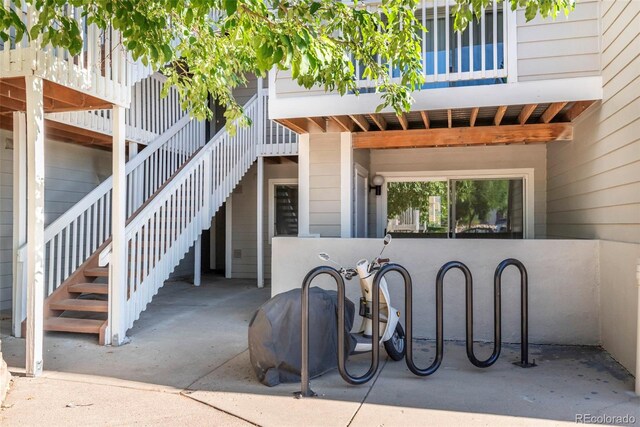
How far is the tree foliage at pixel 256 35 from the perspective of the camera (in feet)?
8.68

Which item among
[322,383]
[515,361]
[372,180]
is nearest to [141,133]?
[372,180]

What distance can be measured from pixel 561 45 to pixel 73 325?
19.6ft

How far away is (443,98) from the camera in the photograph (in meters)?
4.96

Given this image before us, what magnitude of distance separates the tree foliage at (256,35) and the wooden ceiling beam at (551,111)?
154cm

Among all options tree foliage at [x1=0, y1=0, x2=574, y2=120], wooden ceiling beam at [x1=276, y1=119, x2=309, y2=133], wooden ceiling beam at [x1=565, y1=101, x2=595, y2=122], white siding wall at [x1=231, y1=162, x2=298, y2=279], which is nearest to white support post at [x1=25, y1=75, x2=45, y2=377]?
tree foliage at [x1=0, y1=0, x2=574, y2=120]

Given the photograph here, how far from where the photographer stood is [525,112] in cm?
510

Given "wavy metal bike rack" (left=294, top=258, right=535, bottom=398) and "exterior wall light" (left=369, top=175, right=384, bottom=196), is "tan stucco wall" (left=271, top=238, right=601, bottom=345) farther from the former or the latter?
"exterior wall light" (left=369, top=175, right=384, bottom=196)

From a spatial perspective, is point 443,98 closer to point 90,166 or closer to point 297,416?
point 297,416

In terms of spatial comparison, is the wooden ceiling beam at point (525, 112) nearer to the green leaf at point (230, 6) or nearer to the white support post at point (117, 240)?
the green leaf at point (230, 6)

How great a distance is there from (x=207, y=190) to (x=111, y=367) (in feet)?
12.7

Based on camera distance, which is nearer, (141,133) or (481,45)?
(481,45)

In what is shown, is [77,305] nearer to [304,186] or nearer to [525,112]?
[304,186]

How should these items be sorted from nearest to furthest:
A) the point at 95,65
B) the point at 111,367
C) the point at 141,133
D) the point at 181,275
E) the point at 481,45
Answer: the point at 111,367 → the point at 95,65 → the point at 481,45 → the point at 141,133 → the point at 181,275

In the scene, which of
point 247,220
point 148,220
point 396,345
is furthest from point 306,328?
point 247,220
